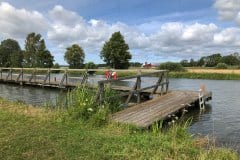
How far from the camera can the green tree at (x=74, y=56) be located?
324 ft

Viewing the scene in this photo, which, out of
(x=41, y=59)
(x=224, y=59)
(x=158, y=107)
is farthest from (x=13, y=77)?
(x=224, y=59)

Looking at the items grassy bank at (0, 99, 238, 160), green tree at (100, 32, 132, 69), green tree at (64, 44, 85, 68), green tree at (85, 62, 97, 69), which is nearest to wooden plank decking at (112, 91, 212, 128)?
grassy bank at (0, 99, 238, 160)

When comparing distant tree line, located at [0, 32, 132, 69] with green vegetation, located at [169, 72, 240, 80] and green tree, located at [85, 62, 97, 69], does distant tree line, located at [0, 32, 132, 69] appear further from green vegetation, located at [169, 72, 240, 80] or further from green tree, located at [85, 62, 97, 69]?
green vegetation, located at [169, 72, 240, 80]

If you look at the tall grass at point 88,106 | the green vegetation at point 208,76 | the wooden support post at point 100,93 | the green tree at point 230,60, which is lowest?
the green vegetation at point 208,76

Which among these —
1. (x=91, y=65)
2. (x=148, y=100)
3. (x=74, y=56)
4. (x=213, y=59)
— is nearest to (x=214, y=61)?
(x=213, y=59)

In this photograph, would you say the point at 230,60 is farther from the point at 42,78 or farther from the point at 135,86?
the point at 135,86

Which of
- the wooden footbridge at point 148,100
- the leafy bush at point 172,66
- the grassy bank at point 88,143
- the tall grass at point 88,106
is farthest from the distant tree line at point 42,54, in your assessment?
the grassy bank at point 88,143

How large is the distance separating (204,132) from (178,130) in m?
4.07

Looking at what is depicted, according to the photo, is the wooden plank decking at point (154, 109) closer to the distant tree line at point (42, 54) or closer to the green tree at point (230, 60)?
the distant tree line at point (42, 54)

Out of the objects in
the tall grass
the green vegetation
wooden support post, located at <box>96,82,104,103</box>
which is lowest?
the green vegetation

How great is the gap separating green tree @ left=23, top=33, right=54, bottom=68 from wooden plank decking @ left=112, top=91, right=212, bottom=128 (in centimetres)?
7527

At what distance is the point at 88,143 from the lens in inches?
320

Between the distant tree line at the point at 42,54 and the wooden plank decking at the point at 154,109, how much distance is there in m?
59.3

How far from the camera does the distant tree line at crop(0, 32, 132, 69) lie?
260 ft
